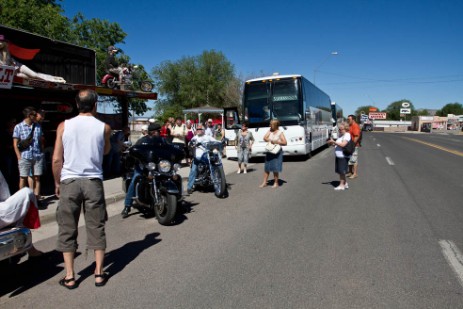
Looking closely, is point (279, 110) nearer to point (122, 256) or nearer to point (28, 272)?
point (122, 256)

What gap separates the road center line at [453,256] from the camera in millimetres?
3855

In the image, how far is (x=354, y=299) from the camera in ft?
10.7

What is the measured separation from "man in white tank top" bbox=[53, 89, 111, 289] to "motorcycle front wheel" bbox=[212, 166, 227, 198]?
14.6 ft

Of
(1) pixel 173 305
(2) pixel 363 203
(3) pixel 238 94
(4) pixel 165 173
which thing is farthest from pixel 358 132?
(3) pixel 238 94

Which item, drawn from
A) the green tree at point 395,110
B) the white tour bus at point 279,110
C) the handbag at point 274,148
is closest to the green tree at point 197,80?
the white tour bus at point 279,110

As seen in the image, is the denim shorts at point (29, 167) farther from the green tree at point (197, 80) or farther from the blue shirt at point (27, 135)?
the green tree at point (197, 80)

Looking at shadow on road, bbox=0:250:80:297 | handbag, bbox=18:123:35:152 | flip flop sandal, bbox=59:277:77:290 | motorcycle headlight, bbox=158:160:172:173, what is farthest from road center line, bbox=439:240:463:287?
handbag, bbox=18:123:35:152

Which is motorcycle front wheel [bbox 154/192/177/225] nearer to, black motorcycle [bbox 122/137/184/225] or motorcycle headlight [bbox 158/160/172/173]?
black motorcycle [bbox 122/137/184/225]

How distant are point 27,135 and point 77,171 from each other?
144 inches

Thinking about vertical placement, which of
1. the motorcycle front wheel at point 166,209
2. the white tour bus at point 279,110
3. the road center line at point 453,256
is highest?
the white tour bus at point 279,110

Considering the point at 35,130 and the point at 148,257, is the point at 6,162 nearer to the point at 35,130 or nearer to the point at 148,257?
the point at 35,130

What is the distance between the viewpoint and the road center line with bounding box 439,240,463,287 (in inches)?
152

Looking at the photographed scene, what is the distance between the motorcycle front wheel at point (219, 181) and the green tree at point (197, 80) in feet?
146

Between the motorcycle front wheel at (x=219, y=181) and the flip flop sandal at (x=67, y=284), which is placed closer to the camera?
the flip flop sandal at (x=67, y=284)
